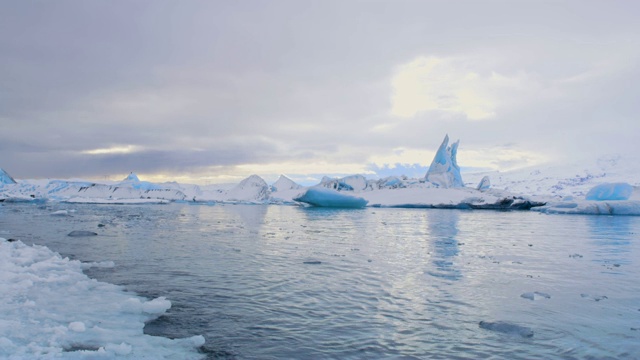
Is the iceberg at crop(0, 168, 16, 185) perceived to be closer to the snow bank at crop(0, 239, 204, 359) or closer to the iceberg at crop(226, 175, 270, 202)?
the iceberg at crop(226, 175, 270, 202)

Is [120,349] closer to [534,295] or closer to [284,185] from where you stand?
[534,295]

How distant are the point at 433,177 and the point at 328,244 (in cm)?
4044

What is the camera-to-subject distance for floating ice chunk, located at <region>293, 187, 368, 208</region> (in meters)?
37.0

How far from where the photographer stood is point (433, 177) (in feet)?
162

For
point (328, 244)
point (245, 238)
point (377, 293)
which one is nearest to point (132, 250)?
point (245, 238)

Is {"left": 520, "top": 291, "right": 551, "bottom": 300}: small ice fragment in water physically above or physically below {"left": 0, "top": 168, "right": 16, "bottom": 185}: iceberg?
below

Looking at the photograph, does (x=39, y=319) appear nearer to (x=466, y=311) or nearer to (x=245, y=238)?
(x=466, y=311)

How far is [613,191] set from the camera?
3266 cm

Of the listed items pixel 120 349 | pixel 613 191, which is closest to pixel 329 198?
pixel 613 191

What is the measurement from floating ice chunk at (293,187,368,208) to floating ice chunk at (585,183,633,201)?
1939 centimetres

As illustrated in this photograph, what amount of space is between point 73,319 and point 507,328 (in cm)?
435

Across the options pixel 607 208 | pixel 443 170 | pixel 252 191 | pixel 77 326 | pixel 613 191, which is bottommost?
pixel 77 326

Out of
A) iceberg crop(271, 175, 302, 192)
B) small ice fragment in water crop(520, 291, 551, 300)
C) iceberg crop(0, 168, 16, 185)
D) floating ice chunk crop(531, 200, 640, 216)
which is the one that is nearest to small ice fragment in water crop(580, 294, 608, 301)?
small ice fragment in water crop(520, 291, 551, 300)

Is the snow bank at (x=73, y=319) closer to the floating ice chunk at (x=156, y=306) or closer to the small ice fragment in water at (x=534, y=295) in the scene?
the floating ice chunk at (x=156, y=306)
